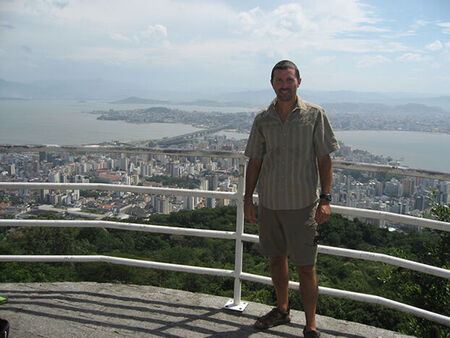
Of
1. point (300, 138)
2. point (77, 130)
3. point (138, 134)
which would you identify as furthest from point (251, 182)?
point (77, 130)

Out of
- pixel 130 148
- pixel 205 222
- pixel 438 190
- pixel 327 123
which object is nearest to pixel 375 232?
pixel 438 190

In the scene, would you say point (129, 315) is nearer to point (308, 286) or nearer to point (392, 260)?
point (308, 286)

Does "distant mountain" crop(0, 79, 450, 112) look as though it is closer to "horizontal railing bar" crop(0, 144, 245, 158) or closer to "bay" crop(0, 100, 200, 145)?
"bay" crop(0, 100, 200, 145)

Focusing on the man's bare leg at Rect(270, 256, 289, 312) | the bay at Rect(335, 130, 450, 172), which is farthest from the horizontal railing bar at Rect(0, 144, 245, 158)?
the bay at Rect(335, 130, 450, 172)

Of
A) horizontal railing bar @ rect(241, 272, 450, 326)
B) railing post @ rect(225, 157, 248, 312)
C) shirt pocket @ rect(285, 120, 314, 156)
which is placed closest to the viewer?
shirt pocket @ rect(285, 120, 314, 156)

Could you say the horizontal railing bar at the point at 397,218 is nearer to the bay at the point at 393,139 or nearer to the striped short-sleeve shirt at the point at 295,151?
the striped short-sleeve shirt at the point at 295,151
